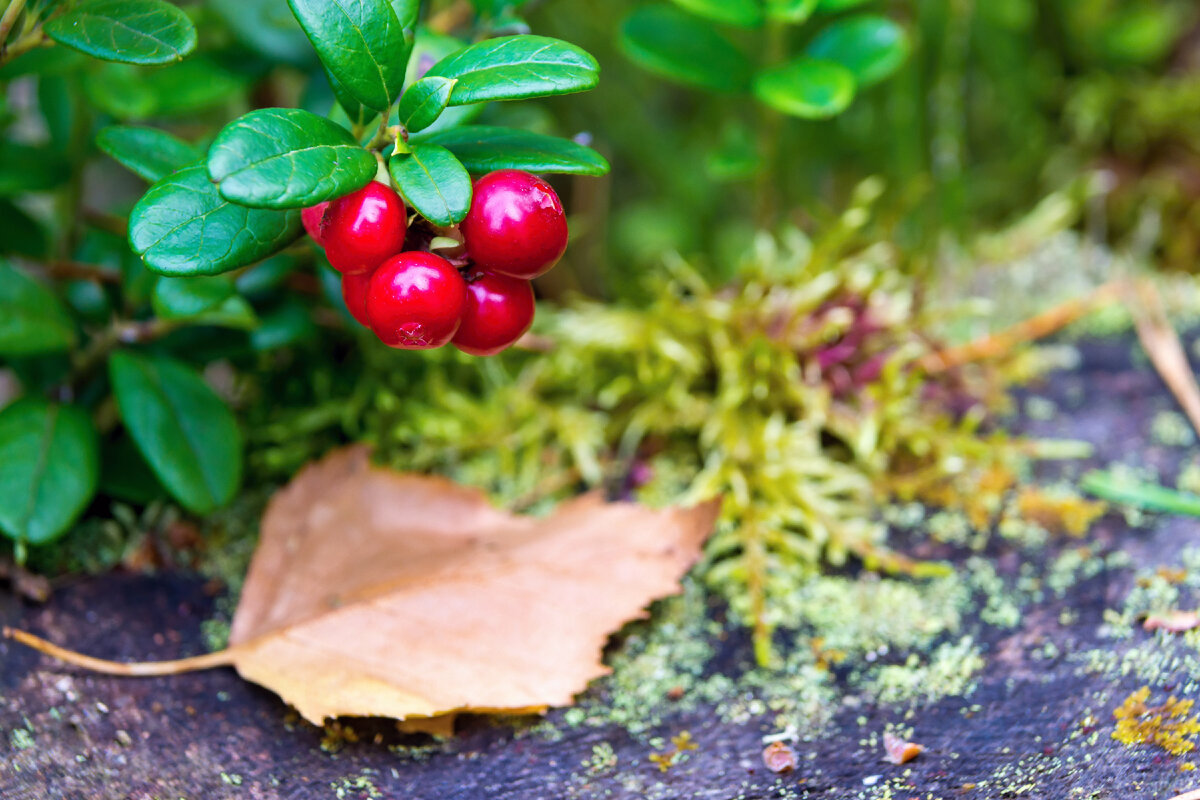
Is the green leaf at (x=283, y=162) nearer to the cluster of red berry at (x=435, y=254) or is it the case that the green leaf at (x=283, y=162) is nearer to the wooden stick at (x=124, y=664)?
the cluster of red berry at (x=435, y=254)

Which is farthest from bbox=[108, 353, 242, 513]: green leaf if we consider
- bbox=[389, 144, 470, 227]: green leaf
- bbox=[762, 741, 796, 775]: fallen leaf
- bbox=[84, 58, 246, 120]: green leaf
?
bbox=[762, 741, 796, 775]: fallen leaf

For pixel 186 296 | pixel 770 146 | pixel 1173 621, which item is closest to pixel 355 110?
pixel 186 296

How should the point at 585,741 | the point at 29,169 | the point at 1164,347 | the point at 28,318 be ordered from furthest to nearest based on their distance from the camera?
the point at 1164,347
the point at 29,169
the point at 28,318
the point at 585,741

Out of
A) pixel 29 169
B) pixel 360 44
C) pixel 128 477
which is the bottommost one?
pixel 128 477

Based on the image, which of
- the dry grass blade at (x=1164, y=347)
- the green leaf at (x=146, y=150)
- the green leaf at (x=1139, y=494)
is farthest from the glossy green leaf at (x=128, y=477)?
the dry grass blade at (x=1164, y=347)

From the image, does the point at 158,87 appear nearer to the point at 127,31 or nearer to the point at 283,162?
the point at 127,31

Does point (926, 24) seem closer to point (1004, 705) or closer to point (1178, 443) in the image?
point (1178, 443)

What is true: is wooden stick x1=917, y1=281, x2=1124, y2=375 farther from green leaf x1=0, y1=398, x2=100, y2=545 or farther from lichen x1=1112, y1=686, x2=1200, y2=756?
green leaf x1=0, y1=398, x2=100, y2=545
